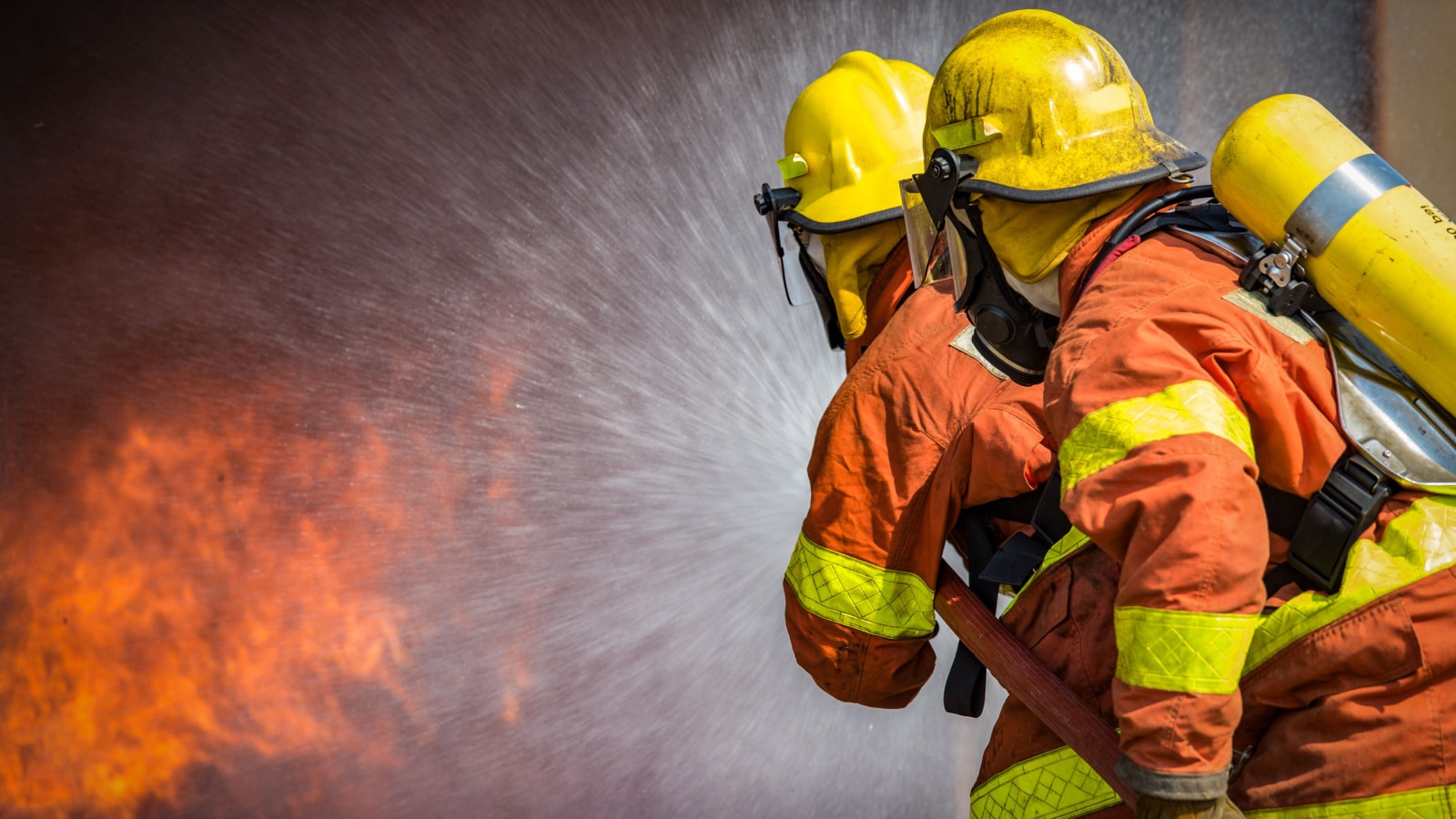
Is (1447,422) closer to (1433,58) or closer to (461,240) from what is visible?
(461,240)

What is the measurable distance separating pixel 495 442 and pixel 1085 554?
9.05 ft

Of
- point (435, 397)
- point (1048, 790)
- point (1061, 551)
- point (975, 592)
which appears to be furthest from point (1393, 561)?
point (435, 397)

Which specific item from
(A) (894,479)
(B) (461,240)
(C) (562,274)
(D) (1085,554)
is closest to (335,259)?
(B) (461,240)

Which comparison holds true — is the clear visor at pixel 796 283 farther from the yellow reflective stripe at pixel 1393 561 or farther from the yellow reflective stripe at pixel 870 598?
the yellow reflective stripe at pixel 1393 561

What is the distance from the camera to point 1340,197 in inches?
62.2

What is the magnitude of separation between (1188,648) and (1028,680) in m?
0.64

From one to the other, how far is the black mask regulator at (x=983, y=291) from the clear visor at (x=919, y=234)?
1.25 ft

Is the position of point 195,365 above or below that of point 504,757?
above

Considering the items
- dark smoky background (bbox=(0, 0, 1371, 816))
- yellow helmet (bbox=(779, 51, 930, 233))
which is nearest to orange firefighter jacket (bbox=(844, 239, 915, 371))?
yellow helmet (bbox=(779, 51, 930, 233))

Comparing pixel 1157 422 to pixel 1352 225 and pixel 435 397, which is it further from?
pixel 435 397

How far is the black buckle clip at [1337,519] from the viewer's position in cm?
154

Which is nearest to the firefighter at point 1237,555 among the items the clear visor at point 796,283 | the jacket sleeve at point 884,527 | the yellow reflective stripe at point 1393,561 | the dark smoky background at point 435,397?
the yellow reflective stripe at point 1393,561

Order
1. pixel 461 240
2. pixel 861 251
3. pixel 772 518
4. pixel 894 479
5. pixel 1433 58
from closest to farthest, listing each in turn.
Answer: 1. pixel 894 479
2. pixel 861 251
3. pixel 461 240
4. pixel 1433 58
5. pixel 772 518

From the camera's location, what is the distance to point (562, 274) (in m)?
4.47
